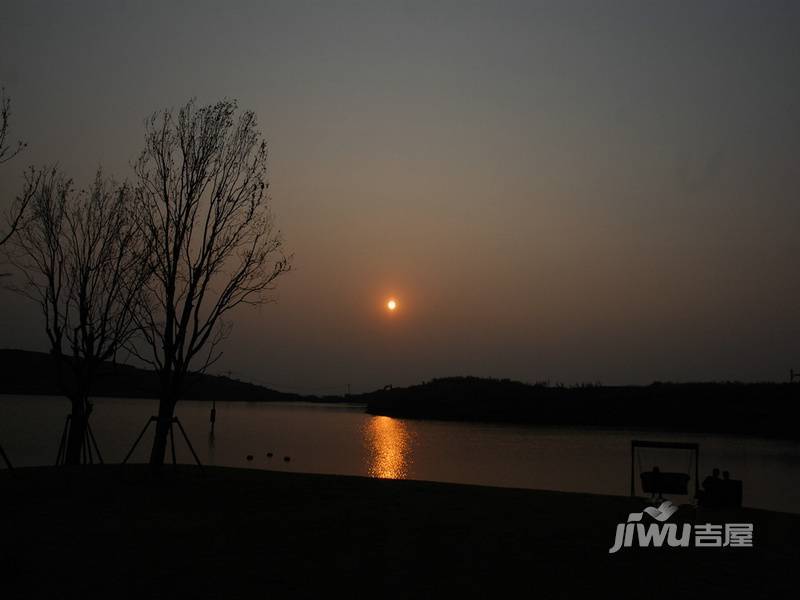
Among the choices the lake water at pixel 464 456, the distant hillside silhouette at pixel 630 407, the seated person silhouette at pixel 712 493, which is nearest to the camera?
the seated person silhouette at pixel 712 493

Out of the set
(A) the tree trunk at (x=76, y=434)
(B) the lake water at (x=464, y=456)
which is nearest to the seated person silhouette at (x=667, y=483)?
(B) the lake water at (x=464, y=456)

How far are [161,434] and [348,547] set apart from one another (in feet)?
32.0

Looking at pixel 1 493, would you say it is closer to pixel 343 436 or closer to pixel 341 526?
pixel 341 526

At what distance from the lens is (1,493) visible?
15664 mm

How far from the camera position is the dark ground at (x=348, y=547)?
9250mm

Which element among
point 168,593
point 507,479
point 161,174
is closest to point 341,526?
point 168,593

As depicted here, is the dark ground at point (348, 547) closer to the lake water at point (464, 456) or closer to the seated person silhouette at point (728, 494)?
the seated person silhouette at point (728, 494)

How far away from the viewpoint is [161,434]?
19.6 metres

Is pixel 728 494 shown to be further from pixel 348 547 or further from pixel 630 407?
pixel 630 407

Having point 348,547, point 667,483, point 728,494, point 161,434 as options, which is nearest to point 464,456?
point 161,434

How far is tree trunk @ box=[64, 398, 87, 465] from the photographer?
23141 mm

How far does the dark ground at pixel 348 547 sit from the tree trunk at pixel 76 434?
5.58 m

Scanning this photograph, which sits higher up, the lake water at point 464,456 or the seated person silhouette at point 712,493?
the seated person silhouette at point 712,493

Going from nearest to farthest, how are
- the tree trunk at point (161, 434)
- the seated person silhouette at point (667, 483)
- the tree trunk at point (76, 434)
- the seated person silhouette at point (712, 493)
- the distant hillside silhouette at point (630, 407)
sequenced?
1. the seated person silhouette at point (712, 493)
2. the seated person silhouette at point (667, 483)
3. the tree trunk at point (161, 434)
4. the tree trunk at point (76, 434)
5. the distant hillside silhouette at point (630, 407)
